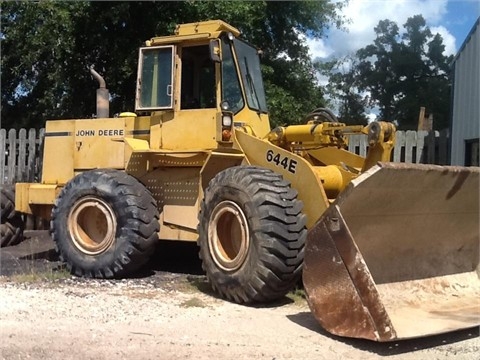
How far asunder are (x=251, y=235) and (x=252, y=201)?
33 cm

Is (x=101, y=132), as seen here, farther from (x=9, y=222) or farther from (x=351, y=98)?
(x=351, y=98)

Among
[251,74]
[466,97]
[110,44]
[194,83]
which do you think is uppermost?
[110,44]

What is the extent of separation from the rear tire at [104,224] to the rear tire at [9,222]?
9.00ft

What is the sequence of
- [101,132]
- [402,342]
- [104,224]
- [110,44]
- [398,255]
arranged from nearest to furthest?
[402,342] < [398,255] < [104,224] < [101,132] < [110,44]

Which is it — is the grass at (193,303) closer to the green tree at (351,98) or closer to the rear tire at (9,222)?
the rear tire at (9,222)

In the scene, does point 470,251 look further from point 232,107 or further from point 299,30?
point 299,30

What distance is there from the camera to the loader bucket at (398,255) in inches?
199

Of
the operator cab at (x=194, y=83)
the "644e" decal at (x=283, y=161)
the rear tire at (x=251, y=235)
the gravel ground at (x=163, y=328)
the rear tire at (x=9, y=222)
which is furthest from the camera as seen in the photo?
the rear tire at (x=9, y=222)

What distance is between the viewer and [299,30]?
1664cm

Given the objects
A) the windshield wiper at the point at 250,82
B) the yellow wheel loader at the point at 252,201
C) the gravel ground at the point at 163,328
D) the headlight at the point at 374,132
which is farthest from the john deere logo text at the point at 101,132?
the headlight at the point at 374,132

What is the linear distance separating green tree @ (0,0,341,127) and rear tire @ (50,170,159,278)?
657cm

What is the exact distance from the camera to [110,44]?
14672mm

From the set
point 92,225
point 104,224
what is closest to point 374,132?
point 104,224

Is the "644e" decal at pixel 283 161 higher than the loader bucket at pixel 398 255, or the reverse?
the "644e" decal at pixel 283 161
